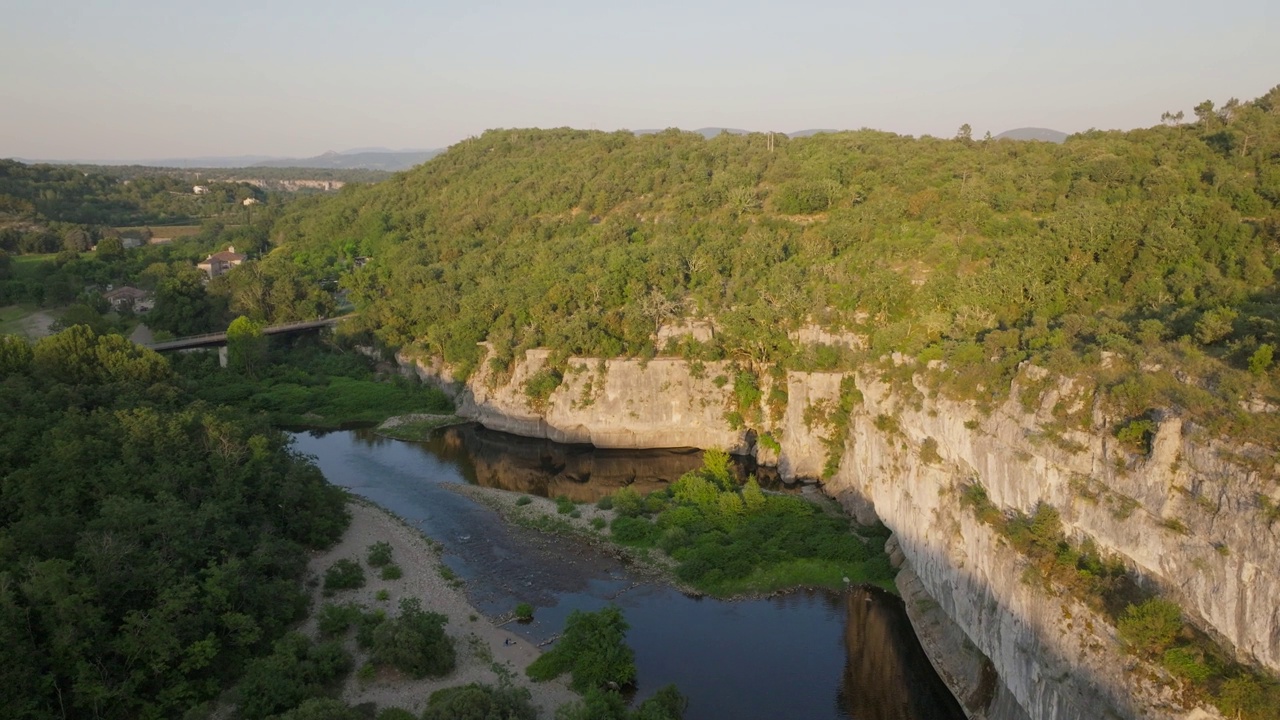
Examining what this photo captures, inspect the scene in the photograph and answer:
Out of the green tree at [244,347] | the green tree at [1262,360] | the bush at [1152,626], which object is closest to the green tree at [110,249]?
the green tree at [244,347]

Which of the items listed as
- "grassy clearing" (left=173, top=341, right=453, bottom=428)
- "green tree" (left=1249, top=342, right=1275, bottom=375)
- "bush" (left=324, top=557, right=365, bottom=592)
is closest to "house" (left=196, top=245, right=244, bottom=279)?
"grassy clearing" (left=173, top=341, right=453, bottom=428)

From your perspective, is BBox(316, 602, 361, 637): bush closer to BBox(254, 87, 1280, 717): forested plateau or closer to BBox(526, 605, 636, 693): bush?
BBox(526, 605, 636, 693): bush

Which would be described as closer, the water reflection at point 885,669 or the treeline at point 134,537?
the treeline at point 134,537


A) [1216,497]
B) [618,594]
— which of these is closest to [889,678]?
[618,594]

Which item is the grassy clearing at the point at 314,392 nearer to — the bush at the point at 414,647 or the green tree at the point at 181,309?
the green tree at the point at 181,309

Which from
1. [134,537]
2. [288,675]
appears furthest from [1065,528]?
[134,537]

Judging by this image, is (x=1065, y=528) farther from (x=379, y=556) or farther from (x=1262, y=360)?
(x=379, y=556)
